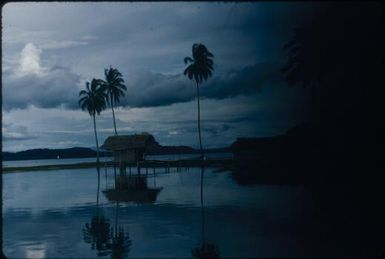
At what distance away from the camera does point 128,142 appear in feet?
101

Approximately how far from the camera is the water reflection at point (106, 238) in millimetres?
9995

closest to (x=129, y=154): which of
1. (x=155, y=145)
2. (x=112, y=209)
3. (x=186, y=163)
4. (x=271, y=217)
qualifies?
(x=155, y=145)

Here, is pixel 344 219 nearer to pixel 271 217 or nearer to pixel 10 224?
pixel 271 217

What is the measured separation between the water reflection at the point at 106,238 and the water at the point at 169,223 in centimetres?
8

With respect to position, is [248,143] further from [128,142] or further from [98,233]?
[98,233]

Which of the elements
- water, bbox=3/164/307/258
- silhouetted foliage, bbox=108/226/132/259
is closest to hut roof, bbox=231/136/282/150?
water, bbox=3/164/307/258

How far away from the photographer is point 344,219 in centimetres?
1261

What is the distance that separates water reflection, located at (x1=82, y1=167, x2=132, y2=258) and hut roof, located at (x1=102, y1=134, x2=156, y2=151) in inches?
651

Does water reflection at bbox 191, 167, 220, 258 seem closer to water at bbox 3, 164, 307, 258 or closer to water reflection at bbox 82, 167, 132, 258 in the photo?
water at bbox 3, 164, 307, 258

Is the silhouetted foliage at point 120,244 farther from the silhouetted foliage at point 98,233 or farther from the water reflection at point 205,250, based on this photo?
the water reflection at point 205,250

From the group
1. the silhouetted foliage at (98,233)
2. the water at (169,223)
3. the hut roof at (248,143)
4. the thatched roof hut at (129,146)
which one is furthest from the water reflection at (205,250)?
the thatched roof hut at (129,146)

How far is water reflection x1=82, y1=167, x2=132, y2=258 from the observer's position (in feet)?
32.8

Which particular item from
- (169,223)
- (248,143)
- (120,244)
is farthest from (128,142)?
(120,244)

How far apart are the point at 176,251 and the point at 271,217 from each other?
4370 millimetres
